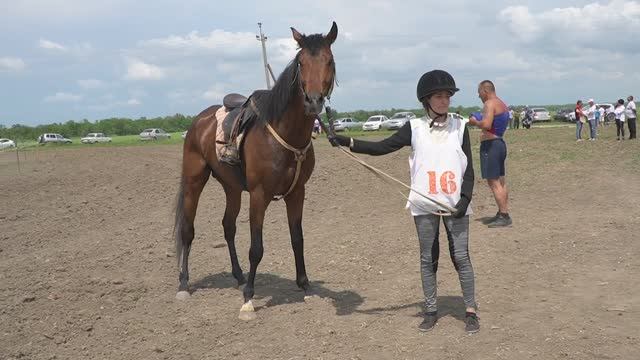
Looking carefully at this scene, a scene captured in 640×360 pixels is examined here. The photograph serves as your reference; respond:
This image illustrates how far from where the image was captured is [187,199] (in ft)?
23.1

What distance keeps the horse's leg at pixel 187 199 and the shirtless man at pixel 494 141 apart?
426 centimetres

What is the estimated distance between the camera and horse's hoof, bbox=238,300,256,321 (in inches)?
217

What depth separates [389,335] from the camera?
4777mm

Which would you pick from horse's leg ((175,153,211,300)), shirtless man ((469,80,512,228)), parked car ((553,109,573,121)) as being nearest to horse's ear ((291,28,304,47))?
horse's leg ((175,153,211,300))

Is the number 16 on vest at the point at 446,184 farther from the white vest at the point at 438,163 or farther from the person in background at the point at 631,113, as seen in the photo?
the person in background at the point at 631,113

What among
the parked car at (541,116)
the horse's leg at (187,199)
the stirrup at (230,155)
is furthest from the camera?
the parked car at (541,116)

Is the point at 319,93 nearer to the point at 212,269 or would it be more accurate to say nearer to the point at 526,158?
the point at 212,269

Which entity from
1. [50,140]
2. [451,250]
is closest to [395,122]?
[50,140]

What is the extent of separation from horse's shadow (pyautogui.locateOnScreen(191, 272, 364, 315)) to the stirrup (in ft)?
5.20

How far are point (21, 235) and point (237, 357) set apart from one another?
7038 millimetres

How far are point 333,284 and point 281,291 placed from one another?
62 centimetres

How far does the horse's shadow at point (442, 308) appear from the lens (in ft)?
17.1

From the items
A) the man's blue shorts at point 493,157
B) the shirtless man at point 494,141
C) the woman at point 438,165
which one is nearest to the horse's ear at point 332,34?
the woman at point 438,165

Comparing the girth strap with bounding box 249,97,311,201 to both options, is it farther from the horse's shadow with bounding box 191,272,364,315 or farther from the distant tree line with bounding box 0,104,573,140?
the distant tree line with bounding box 0,104,573,140
